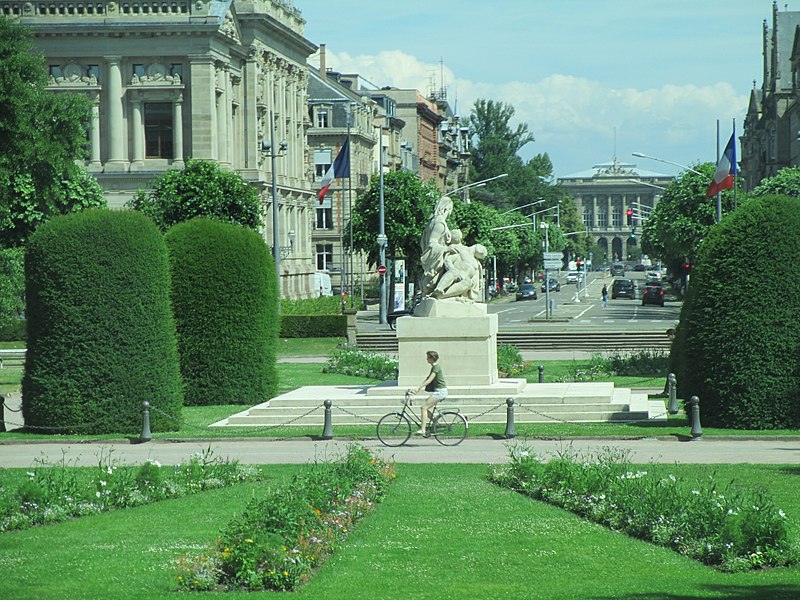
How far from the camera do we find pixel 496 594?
45.0 feet

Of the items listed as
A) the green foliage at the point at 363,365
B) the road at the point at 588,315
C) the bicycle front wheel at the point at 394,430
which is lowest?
the bicycle front wheel at the point at 394,430

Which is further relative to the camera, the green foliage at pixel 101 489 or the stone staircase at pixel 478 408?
the stone staircase at pixel 478 408

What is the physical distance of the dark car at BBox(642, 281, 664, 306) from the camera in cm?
10475

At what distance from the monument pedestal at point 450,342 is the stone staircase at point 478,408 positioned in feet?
1.37

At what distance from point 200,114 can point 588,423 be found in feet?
178

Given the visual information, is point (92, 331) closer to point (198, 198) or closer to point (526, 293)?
point (198, 198)

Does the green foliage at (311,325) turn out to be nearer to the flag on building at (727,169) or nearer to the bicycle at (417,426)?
the flag on building at (727,169)

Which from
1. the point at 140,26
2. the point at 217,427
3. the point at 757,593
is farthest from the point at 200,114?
the point at 757,593

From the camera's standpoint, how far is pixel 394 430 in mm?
27281

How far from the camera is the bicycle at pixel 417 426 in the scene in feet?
88.5

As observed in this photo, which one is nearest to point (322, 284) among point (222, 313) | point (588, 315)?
point (588, 315)

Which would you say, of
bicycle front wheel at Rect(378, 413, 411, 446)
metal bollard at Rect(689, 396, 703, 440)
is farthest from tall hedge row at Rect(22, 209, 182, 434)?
metal bollard at Rect(689, 396, 703, 440)

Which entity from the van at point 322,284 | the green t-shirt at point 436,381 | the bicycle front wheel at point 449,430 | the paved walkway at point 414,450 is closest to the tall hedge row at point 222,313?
the paved walkway at point 414,450

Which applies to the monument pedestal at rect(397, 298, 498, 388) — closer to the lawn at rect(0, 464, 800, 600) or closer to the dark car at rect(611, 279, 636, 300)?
the lawn at rect(0, 464, 800, 600)
